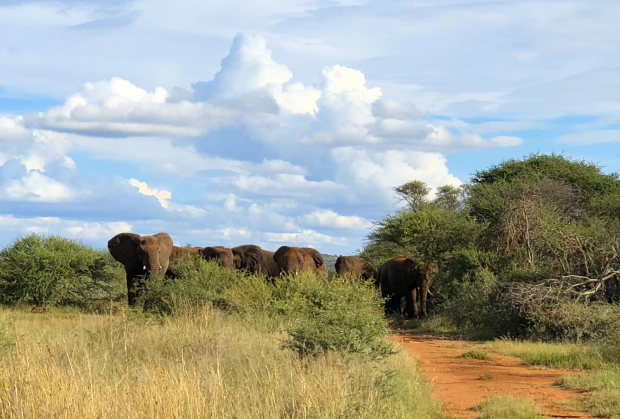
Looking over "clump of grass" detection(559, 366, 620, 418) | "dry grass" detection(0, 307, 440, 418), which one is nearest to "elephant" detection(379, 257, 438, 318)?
"clump of grass" detection(559, 366, 620, 418)

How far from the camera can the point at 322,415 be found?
27.3 ft

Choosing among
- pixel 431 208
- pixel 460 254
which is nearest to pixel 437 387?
pixel 460 254

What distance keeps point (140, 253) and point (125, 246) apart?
892mm

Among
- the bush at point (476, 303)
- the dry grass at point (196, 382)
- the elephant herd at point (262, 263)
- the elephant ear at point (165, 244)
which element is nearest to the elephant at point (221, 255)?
the elephant herd at point (262, 263)

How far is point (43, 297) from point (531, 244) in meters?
17.0

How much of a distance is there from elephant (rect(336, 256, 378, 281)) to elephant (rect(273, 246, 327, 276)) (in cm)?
402

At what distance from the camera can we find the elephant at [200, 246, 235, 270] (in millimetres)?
29453

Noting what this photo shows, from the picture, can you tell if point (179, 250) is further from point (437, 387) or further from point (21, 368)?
point (21, 368)

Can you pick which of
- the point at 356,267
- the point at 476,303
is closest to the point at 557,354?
the point at 476,303

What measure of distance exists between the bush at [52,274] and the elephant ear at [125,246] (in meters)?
2.32

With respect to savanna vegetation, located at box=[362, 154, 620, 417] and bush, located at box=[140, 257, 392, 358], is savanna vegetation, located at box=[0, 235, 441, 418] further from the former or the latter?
savanna vegetation, located at box=[362, 154, 620, 417]

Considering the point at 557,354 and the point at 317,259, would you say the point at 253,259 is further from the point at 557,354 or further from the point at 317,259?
the point at 557,354

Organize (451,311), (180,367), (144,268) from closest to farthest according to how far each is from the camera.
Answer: (180,367) → (451,311) → (144,268)

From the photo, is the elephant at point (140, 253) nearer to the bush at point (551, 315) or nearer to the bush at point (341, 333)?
the bush at point (551, 315)
